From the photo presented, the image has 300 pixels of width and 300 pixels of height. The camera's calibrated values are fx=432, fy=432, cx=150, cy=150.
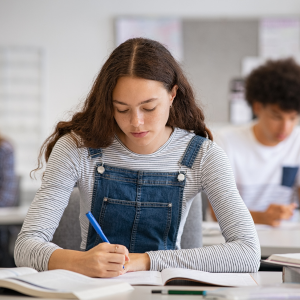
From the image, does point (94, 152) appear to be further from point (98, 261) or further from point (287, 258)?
point (287, 258)

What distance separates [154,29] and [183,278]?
10.2ft

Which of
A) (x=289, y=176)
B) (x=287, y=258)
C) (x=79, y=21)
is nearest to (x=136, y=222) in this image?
(x=287, y=258)

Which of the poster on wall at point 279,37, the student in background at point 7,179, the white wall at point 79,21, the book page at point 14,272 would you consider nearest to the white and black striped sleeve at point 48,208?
the book page at point 14,272

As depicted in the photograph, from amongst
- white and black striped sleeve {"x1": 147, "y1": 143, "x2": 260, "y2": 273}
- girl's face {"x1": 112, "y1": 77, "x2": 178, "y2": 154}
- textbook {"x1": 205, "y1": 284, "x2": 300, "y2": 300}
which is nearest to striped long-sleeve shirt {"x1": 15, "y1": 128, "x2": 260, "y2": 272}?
white and black striped sleeve {"x1": 147, "y1": 143, "x2": 260, "y2": 273}

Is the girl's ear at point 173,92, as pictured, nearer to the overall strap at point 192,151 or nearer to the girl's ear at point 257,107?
the overall strap at point 192,151

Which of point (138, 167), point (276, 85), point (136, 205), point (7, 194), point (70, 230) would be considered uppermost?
point (276, 85)

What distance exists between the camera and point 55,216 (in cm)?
115

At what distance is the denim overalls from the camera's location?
4.03 feet

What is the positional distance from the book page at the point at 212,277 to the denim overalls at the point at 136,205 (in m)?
0.29

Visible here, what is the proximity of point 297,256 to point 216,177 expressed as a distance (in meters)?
0.36

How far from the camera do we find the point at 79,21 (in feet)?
12.2

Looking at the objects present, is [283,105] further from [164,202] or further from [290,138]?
[164,202]

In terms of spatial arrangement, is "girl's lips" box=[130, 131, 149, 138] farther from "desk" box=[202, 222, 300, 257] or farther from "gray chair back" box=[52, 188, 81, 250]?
"desk" box=[202, 222, 300, 257]

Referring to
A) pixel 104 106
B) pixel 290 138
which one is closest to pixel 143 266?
pixel 104 106
